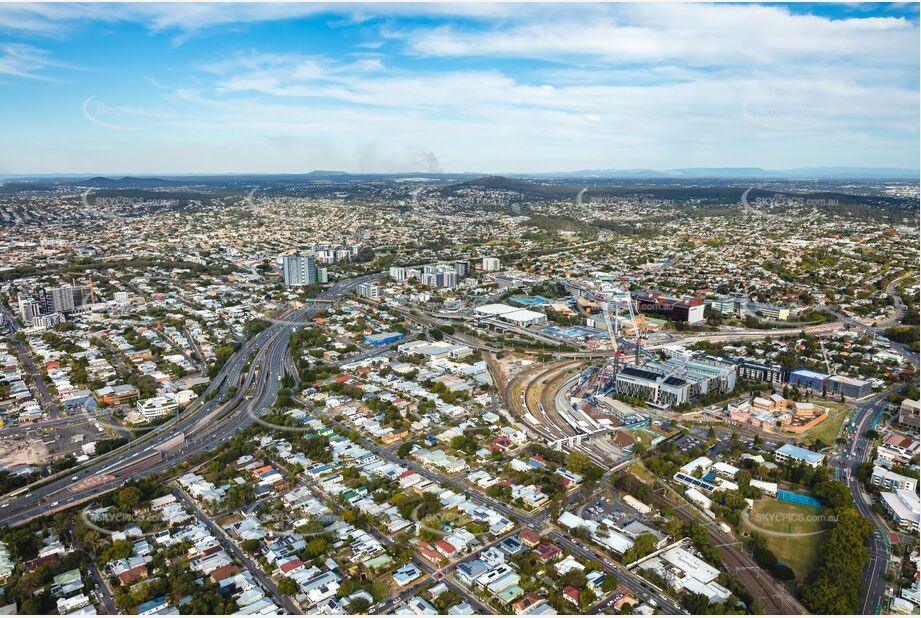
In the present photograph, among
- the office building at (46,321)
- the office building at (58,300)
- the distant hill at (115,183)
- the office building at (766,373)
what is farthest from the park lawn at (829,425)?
the distant hill at (115,183)

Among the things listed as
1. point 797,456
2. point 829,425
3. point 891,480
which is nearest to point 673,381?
point 829,425

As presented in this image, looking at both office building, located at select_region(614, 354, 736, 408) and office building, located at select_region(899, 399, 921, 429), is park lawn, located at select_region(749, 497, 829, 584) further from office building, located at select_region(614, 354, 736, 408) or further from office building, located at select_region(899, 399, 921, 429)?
office building, located at select_region(899, 399, 921, 429)

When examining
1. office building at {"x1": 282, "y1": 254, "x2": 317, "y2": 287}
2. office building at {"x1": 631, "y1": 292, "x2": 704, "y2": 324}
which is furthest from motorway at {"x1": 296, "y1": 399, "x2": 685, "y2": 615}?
office building at {"x1": 282, "y1": 254, "x2": 317, "y2": 287}

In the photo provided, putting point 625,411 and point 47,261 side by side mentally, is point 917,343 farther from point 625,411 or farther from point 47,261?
point 47,261

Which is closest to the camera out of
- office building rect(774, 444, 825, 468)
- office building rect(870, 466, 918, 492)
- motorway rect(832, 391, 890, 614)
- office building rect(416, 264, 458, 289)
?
motorway rect(832, 391, 890, 614)

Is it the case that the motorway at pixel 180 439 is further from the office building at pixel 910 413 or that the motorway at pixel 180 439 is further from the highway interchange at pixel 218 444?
the office building at pixel 910 413
